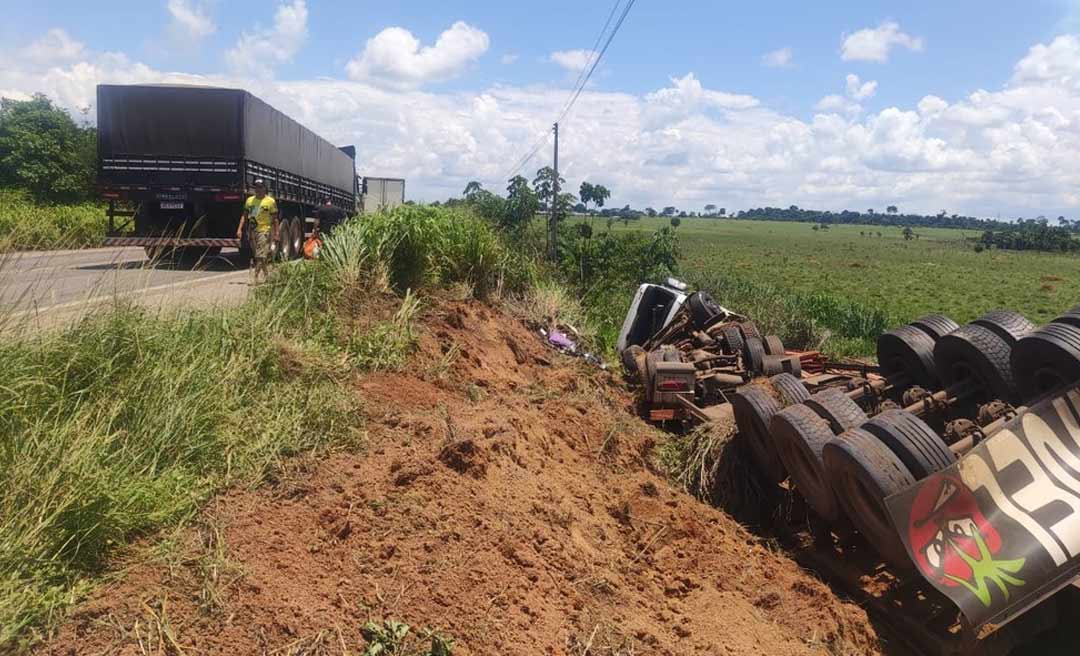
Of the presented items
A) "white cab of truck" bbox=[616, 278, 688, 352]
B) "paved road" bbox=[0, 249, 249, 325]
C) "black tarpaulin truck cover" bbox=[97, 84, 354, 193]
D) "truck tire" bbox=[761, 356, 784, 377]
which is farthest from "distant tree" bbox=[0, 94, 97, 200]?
"truck tire" bbox=[761, 356, 784, 377]

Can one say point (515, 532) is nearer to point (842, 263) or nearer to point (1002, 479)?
point (1002, 479)

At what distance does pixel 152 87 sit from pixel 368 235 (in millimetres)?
9077

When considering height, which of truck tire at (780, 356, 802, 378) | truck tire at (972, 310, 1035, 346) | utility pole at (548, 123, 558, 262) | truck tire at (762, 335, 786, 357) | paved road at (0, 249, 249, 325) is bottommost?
truck tire at (780, 356, 802, 378)

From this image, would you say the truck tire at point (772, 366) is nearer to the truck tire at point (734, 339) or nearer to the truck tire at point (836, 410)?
the truck tire at point (734, 339)

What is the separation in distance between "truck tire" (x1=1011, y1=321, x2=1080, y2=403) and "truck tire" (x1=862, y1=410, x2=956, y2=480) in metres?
1.08

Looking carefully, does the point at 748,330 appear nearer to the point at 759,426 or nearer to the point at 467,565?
the point at 759,426

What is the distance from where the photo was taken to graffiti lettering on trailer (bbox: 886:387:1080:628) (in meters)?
4.34

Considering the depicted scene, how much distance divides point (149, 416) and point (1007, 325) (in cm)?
656

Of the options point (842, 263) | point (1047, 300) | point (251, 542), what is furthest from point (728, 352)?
point (842, 263)

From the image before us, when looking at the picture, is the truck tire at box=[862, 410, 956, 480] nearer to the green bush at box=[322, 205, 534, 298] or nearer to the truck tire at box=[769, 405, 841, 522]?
the truck tire at box=[769, 405, 841, 522]

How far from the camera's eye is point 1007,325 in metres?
6.70

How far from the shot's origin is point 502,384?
26.4ft

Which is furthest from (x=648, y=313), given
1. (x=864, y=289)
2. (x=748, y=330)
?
(x=864, y=289)

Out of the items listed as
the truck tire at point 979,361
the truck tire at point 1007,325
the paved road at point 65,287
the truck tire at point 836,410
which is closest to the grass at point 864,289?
the truck tire at point 979,361
